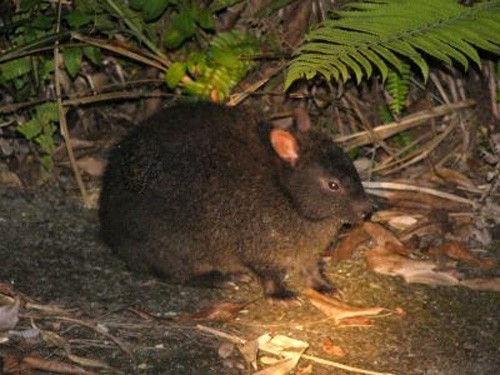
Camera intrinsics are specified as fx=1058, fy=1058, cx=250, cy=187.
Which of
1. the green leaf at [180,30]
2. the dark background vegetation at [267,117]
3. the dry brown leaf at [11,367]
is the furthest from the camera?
the green leaf at [180,30]

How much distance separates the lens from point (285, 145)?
6.32 m

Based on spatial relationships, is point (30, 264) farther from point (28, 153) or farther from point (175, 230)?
point (28, 153)

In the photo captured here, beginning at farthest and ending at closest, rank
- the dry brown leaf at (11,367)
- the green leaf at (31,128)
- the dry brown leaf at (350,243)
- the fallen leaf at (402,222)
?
the green leaf at (31,128)
the fallen leaf at (402,222)
the dry brown leaf at (350,243)
the dry brown leaf at (11,367)

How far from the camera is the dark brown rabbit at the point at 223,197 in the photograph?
6.26m

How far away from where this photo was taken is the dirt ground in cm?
515

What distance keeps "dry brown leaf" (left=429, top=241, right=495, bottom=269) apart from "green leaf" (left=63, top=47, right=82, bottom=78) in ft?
8.58

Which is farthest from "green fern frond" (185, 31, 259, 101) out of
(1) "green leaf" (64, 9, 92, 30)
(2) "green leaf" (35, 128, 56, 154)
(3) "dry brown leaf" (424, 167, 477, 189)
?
(3) "dry brown leaf" (424, 167, 477, 189)

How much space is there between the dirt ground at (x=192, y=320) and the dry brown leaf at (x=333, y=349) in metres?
0.02

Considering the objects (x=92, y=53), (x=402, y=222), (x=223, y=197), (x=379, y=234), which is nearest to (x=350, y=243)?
(x=379, y=234)

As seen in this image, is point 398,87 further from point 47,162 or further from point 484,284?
point 47,162

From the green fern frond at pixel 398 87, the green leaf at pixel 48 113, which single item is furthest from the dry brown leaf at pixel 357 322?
the green leaf at pixel 48 113

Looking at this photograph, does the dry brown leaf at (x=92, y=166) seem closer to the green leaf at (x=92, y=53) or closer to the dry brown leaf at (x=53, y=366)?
the green leaf at (x=92, y=53)

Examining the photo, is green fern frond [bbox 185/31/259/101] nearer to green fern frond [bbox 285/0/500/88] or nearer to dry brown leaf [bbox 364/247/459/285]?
green fern frond [bbox 285/0/500/88]

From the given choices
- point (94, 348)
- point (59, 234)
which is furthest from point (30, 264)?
point (94, 348)
